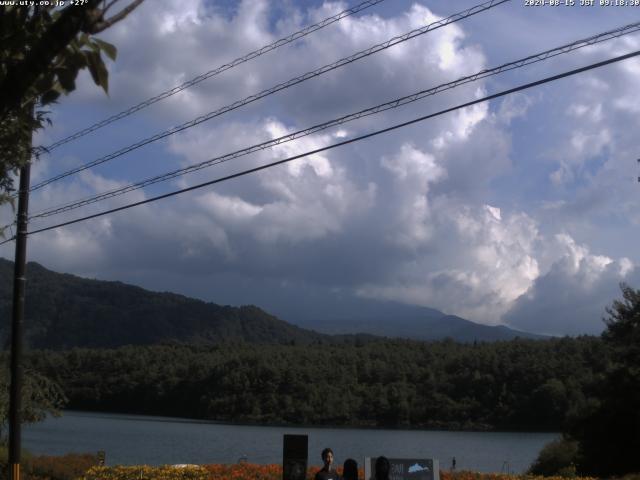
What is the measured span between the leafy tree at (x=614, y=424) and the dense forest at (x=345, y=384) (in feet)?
124

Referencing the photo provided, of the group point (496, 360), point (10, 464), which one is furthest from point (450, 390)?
point (10, 464)

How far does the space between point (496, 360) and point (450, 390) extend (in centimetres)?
508

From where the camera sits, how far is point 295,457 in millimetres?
13773

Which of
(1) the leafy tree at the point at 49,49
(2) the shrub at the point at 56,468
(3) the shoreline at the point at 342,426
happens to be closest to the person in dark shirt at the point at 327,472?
(1) the leafy tree at the point at 49,49

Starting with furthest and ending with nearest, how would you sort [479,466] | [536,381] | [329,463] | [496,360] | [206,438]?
1. [496,360]
2. [536,381]
3. [206,438]
4. [479,466]
5. [329,463]

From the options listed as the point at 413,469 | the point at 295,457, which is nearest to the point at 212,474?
the point at 295,457

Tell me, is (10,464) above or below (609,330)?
below

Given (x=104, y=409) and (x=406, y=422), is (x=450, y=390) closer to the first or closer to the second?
(x=406, y=422)

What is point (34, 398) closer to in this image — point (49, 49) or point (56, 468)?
point (56, 468)

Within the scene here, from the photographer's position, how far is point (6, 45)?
6094 millimetres

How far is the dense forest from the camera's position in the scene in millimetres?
70500

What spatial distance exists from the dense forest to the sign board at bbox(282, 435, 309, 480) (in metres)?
54.3

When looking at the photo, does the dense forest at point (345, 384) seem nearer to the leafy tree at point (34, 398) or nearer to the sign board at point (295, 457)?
the leafy tree at point (34, 398)

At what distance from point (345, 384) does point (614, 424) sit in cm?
5968
